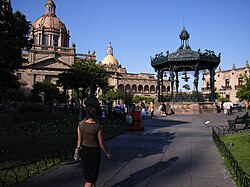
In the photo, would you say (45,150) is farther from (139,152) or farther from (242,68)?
(242,68)

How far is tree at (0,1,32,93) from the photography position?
19.4ft

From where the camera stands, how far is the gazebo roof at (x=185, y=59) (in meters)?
23.0

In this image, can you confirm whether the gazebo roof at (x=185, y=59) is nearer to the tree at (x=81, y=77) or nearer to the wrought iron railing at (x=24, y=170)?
the tree at (x=81, y=77)

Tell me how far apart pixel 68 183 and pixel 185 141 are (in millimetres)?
5975

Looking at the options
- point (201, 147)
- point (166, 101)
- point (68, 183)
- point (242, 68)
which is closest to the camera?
point (68, 183)

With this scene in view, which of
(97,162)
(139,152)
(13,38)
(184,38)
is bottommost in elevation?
(139,152)

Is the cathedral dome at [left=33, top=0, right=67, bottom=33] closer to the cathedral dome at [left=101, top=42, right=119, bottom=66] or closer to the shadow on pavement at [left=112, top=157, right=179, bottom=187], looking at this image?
the cathedral dome at [left=101, top=42, right=119, bottom=66]

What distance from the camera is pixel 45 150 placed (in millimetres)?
7848

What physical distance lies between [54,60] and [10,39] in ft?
183

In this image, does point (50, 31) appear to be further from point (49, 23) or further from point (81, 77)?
point (81, 77)

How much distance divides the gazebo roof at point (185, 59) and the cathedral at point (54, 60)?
3107cm

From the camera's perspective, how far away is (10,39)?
6.00m

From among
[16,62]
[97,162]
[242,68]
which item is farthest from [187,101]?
[242,68]

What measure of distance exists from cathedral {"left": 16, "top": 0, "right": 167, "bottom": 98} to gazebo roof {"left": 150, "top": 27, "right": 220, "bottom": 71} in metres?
31.1
